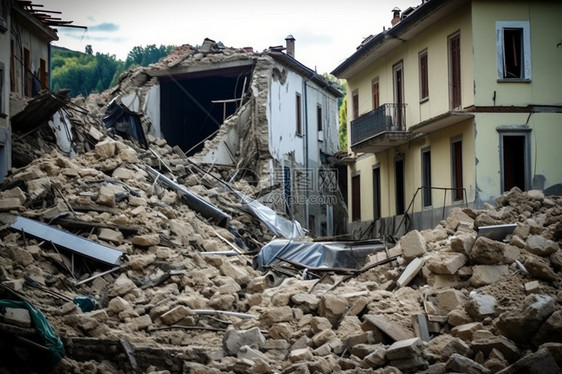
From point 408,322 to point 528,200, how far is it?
586 cm

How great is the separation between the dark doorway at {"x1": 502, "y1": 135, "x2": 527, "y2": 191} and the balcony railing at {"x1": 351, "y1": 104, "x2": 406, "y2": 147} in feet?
16.5

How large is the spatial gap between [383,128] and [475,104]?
5389 mm

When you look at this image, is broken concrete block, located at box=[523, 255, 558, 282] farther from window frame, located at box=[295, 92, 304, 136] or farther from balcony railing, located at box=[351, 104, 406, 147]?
window frame, located at box=[295, 92, 304, 136]

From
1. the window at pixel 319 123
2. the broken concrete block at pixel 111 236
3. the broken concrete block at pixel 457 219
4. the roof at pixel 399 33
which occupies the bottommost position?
the broken concrete block at pixel 111 236

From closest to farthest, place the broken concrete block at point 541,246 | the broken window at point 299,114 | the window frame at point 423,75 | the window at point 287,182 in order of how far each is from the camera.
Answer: the broken concrete block at point 541,246, the window frame at point 423,75, the window at point 287,182, the broken window at point 299,114

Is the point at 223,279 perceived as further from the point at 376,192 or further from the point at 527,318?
the point at 376,192

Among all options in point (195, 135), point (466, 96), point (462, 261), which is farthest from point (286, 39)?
point (462, 261)

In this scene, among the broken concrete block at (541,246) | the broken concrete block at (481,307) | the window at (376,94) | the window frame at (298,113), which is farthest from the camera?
the window frame at (298,113)

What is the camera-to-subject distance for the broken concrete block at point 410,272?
1530 cm

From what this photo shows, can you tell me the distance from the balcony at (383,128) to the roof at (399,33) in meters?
2.19

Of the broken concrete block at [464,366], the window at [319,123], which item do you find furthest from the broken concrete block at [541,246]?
the window at [319,123]

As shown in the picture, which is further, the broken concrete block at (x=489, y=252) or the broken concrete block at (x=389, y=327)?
the broken concrete block at (x=489, y=252)

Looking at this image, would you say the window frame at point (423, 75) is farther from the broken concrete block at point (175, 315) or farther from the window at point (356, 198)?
the broken concrete block at point (175, 315)

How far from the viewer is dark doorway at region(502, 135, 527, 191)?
79.5 ft
